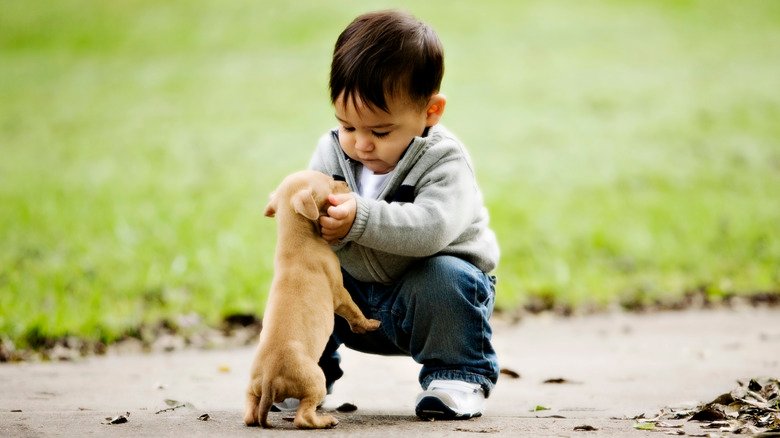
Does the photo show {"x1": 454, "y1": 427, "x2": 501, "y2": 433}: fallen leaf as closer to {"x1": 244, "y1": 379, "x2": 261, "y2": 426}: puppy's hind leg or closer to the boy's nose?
{"x1": 244, "y1": 379, "x2": 261, "y2": 426}: puppy's hind leg

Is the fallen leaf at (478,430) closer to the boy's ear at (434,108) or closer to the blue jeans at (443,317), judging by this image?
the blue jeans at (443,317)

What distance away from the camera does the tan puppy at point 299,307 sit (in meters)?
2.79

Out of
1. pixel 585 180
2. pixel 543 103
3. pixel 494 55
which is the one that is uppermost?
pixel 494 55

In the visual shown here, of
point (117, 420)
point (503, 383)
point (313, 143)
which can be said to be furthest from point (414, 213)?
point (313, 143)

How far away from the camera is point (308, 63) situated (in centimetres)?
1839

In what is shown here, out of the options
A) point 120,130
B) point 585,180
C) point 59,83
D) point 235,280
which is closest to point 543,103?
point 585,180

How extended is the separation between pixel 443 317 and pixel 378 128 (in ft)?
2.20

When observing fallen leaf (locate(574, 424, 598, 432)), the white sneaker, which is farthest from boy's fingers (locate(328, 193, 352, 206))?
fallen leaf (locate(574, 424, 598, 432))

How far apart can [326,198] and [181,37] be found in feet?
60.9

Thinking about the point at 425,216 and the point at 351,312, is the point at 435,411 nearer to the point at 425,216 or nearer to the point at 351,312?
the point at 351,312

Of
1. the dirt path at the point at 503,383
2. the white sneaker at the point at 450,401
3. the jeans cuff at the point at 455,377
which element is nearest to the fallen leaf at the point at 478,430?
the dirt path at the point at 503,383

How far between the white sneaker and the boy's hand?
2.05 ft

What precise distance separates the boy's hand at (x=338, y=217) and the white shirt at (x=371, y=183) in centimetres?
37

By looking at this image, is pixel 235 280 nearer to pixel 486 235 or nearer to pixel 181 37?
pixel 486 235
